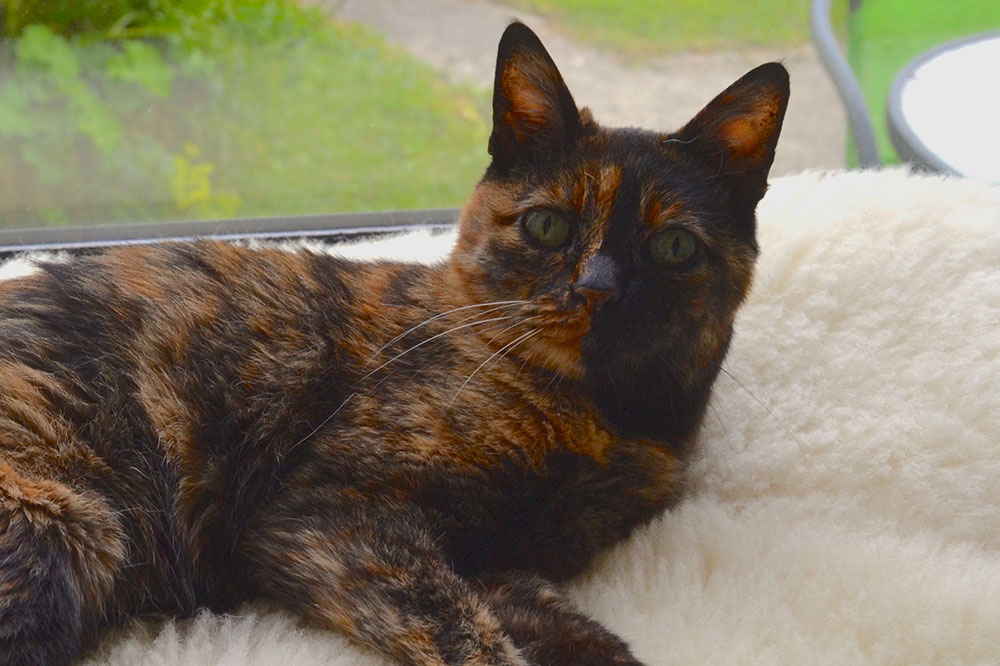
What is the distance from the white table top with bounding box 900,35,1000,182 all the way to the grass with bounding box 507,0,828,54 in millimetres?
301

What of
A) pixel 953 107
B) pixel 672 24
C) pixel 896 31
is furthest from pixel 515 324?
pixel 896 31

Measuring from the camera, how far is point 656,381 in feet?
4.16

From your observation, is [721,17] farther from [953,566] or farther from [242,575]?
[242,575]

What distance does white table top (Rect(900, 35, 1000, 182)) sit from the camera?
2109 mm

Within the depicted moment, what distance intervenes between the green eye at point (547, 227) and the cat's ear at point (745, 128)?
0.21m

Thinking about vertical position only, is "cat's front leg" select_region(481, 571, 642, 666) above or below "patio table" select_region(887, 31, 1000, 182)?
below

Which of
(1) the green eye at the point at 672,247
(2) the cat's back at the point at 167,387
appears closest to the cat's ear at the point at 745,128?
(1) the green eye at the point at 672,247

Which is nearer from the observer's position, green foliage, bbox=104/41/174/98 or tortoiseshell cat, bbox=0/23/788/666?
tortoiseshell cat, bbox=0/23/788/666

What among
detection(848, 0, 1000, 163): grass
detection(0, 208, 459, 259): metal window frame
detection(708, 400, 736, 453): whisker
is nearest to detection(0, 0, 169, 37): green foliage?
detection(0, 208, 459, 259): metal window frame

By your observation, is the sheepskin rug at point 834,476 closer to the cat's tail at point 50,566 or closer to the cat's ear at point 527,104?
the cat's tail at point 50,566

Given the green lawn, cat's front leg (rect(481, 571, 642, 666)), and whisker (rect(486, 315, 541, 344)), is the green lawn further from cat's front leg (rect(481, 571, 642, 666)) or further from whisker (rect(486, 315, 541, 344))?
cat's front leg (rect(481, 571, 642, 666))

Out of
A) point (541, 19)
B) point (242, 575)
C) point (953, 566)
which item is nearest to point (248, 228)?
point (541, 19)

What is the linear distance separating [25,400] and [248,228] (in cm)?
88

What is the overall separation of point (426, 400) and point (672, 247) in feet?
1.21
